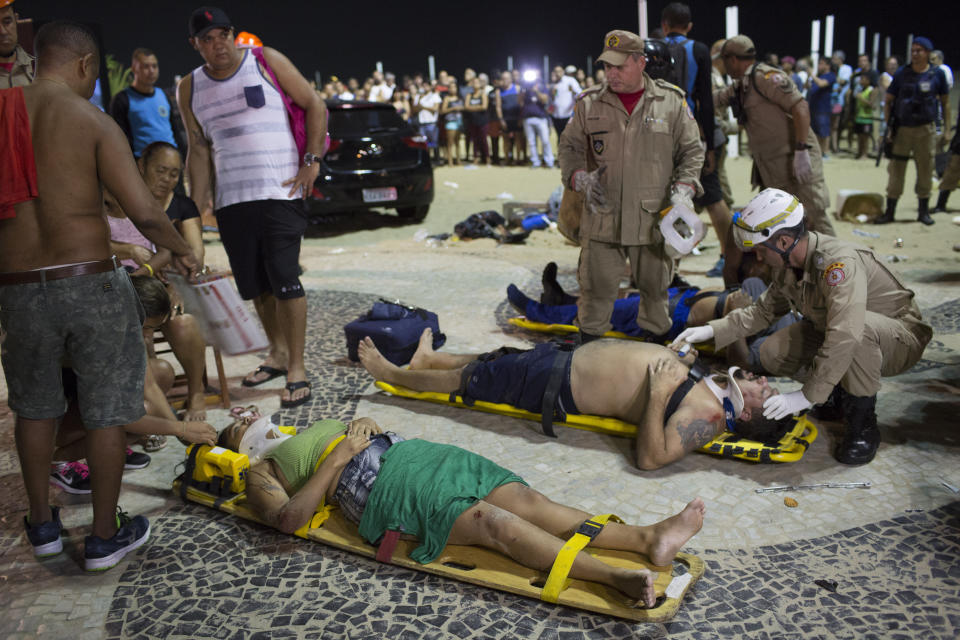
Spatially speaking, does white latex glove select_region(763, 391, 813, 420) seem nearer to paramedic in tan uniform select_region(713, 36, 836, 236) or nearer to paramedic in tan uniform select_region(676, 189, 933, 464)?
paramedic in tan uniform select_region(676, 189, 933, 464)

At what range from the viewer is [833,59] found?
15.1 metres

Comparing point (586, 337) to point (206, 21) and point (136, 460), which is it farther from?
point (206, 21)

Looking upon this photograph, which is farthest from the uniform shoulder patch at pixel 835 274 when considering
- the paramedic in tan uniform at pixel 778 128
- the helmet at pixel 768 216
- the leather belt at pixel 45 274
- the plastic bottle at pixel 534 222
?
the plastic bottle at pixel 534 222

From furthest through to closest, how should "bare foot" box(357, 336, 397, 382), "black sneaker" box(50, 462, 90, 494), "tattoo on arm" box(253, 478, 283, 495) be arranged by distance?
"bare foot" box(357, 336, 397, 382)
"black sneaker" box(50, 462, 90, 494)
"tattoo on arm" box(253, 478, 283, 495)

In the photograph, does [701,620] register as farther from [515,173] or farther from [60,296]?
[515,173]

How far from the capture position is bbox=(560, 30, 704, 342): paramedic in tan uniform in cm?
437

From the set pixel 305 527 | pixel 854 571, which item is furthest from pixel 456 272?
pixel 854 571

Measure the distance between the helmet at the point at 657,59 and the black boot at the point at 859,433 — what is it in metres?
2.84

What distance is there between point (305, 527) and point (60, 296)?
130 centimetres

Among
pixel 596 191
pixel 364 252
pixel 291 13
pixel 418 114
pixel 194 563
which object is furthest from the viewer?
pixel 291 13

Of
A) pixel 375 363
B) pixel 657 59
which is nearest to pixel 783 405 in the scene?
pixel 375 363

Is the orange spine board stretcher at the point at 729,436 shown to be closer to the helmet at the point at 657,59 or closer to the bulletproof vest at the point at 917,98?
the helmet at the point at 657,59

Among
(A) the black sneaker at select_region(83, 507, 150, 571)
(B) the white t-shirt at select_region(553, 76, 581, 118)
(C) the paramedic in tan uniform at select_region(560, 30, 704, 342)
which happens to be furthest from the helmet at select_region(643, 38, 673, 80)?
(B) the white t-shirt at select_region(553, 76, 581, 118)

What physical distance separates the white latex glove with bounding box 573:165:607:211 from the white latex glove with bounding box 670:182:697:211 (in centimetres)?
44
